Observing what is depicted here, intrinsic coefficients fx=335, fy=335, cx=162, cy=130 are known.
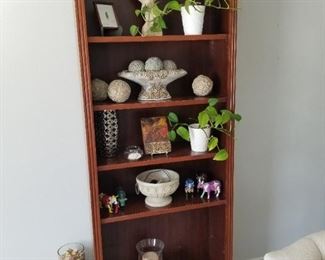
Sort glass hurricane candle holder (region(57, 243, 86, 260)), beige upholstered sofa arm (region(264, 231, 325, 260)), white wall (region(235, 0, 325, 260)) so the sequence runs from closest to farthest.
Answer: beige upholstered sofa arm (region(264, 231, 325, 260)) < glass hurricane candle holder (region(57, 243, 86, 260)) < white wall (region(235, 0, 325, 260))

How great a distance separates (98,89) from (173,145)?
0.46m

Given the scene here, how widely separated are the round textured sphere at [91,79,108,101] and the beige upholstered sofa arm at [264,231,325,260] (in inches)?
35.1

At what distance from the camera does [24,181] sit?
155cm

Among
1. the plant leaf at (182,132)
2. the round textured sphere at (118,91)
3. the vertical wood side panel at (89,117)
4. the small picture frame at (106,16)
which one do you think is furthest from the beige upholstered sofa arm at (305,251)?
the small picture frame at (106,16)

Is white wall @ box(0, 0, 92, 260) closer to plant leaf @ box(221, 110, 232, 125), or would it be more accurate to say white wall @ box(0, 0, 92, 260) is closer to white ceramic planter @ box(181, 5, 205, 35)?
white ceramic planter @ box(181, 5, 205, 35)

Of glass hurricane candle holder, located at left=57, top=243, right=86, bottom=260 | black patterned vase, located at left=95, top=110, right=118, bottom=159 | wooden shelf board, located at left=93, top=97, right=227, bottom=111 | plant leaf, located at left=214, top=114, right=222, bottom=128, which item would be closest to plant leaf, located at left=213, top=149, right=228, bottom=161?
plant leaf, located at left=214, top=114, right=222, bottom=128

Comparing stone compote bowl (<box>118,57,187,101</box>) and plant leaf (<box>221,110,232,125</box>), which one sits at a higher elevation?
stone compote bowl (<box>118,57,187,101</box>)

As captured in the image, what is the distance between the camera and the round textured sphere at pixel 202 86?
1465 mm

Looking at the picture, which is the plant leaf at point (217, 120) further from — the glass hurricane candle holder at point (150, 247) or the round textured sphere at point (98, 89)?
the glass hurricane candle holder at point (150, 247)

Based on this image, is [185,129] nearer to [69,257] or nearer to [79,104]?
[79,104]

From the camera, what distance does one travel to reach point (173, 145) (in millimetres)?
1620

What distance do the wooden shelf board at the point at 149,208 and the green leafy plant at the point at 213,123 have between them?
0.25 m

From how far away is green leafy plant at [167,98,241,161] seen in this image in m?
1.41

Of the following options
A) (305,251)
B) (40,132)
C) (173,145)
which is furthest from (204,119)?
(40,132)
